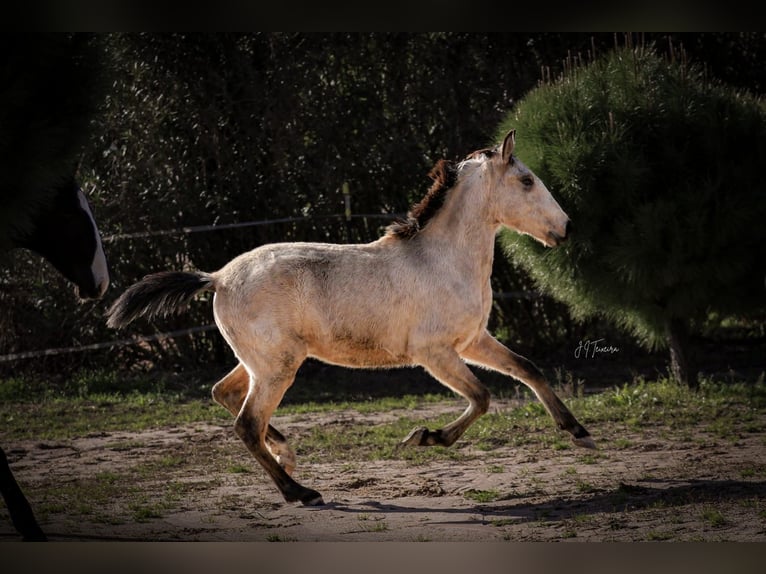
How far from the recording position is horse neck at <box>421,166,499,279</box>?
5300mm

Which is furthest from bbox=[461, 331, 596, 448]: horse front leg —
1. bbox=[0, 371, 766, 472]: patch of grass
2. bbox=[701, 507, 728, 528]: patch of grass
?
bbox=[701, 507, 728, 528]: patch of grass

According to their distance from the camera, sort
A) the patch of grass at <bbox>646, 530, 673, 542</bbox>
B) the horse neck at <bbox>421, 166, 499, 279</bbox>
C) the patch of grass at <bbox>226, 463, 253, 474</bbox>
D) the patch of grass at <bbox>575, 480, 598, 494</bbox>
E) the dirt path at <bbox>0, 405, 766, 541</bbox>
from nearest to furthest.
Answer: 1. the patch of grass at <bbox>646, 530, 673, 542</bbox>
2. the dirt path at <bbox>0, 405, 766, 541</bbox>
3. the patch of grass at <bbox>575, 480, 598, 494</bbox>
4. the horse neck at <bbox>421, 166, 499, 279</bbox>
5. the patch of grass at <bbox>226, 463, 253, 474</bbox>

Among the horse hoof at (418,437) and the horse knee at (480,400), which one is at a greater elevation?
the horse knee at (480,400)

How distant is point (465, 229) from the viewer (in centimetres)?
533

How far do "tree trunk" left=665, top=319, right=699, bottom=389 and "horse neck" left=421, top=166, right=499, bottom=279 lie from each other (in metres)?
2.39

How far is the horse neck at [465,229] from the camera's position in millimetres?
5300

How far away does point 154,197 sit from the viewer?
29.1ft

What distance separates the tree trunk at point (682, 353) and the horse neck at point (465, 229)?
7.85 ft

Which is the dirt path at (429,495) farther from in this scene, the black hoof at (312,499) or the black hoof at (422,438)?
the black hoof at (422,438)

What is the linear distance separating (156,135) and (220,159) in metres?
0.55

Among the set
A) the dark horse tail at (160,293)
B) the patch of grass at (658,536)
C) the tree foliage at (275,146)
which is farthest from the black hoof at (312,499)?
the tree foliage at (275,146)

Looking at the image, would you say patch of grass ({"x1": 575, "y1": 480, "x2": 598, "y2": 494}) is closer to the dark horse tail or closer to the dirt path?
the dirt path

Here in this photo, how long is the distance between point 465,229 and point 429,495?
1305 millimetres

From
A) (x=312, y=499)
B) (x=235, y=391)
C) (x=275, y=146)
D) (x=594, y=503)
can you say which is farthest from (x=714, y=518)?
(x=275, y=146)
